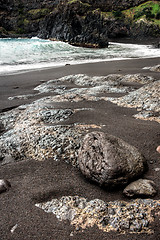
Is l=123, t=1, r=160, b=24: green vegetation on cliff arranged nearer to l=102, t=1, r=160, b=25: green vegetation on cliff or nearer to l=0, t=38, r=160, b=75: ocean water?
l=102, t=1, r=160, b=25: green vegetation on cliff

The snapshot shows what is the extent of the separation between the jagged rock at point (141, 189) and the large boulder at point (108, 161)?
83mm

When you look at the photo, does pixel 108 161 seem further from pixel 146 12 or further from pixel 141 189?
pixel 146 12

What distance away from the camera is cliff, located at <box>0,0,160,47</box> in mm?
35750

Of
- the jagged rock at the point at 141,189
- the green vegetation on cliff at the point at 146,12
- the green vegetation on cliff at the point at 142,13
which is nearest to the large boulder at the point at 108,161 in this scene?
the jagged rock at the point at 141,189

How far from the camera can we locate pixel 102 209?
68.1 inches

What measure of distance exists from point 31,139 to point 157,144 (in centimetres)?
174

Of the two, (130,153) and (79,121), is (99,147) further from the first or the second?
(79,121)

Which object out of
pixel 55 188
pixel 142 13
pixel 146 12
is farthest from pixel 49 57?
pixel 146 12

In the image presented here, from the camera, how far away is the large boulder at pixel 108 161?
6.42 feet

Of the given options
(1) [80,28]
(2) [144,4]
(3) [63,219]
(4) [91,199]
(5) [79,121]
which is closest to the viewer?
(3) [63,219]

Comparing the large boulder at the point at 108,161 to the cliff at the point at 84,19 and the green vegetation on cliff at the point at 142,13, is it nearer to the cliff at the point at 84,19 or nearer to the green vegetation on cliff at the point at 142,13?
the cliff at the point at 84,19

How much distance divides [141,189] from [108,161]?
40cm

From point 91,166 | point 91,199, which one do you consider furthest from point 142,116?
point 91,199

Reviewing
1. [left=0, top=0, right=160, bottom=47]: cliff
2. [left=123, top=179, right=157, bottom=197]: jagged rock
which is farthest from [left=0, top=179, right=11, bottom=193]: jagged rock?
[left=0, top=0, right=160, bottom=47]: cliff
